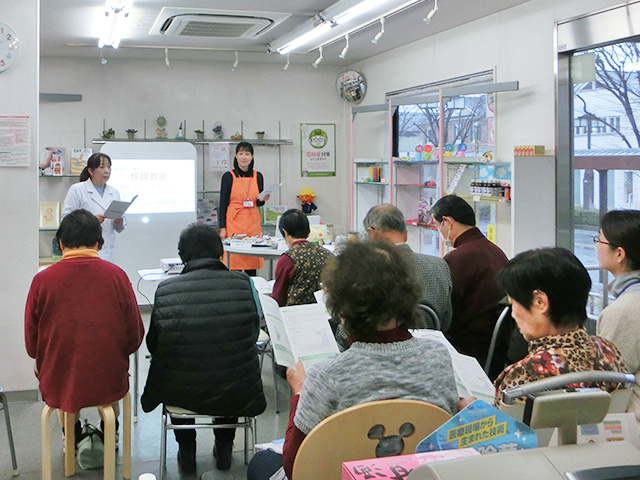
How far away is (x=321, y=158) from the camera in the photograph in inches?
343

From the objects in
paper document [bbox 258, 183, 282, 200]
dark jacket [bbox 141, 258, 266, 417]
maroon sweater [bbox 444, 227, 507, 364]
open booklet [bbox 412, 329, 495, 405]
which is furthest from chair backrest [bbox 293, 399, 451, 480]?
paper document [bbox 258, 183, 282, 200]

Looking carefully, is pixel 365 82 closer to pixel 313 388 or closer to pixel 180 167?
pixel 180 167

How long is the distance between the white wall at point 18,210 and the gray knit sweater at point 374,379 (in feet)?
10.7

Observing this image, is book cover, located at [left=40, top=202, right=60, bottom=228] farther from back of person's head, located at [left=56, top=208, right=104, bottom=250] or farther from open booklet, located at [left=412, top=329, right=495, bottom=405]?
open booklet, located at [left=412, top=329, right=495, bottom=405]

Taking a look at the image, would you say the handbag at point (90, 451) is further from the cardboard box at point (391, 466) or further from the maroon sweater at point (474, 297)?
the cardboard box at point (391, 466)

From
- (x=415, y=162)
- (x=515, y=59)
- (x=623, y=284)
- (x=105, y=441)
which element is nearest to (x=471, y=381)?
(x=623, y=284)

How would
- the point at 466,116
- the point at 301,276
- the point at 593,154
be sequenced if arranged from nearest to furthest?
the point at 301,276, the point at 593,154, the point at 466,116

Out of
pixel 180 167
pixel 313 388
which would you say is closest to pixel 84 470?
pixel 313 388

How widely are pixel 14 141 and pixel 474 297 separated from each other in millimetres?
3017

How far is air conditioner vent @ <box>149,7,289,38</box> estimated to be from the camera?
5434 mm

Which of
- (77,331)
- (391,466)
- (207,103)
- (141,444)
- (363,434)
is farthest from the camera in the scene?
(207,103)

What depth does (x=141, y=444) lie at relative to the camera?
12.3 feet

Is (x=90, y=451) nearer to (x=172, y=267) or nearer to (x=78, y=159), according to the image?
(x=172, y=267)

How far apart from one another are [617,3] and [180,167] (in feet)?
15.7
